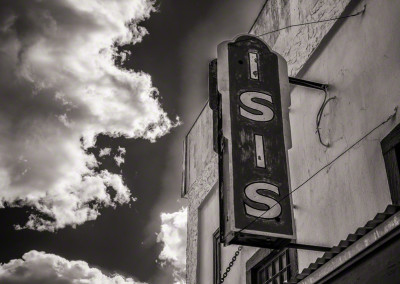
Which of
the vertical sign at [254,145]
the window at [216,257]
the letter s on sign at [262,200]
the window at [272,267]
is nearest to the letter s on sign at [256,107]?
the vertical sign at [254,145]

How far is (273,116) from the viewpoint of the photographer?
7.89m

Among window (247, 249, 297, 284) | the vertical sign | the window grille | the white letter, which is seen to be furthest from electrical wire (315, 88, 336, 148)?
the window grille

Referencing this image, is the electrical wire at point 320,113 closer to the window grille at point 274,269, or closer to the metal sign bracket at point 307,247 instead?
the metal sign bracket at point 307,247

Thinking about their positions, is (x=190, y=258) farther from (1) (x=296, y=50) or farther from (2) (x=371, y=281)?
(2) (x=371, y=281)

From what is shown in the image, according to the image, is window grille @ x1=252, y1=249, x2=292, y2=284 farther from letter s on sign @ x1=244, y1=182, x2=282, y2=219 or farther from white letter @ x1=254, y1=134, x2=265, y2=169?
white letter @ x1=254, y1=134, x2=265, y2=169

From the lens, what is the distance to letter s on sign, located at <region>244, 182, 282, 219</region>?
702 cm

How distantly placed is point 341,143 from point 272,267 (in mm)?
2816

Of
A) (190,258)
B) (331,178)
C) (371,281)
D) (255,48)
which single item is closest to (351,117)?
(331,178)

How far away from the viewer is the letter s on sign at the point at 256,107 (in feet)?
25.6

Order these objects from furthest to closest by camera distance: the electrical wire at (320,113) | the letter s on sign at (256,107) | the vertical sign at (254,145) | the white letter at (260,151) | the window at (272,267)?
1. the window at (272,267)
2. the electrical wire at (320,113)
3. the letter s on sign at (256,107)
4. the white letter at (260,151)
5. the vertical sign at (254,145)

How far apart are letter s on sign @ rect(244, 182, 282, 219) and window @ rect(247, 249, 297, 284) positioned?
5.70ft

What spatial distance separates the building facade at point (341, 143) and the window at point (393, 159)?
0.01 m

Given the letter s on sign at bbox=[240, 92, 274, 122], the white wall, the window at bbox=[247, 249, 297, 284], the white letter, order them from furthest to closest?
1. the window at bbox=[247, 249, 297, 284]
2. the letter s on sign at bbox=[240, 92, 274, 122]
3. the white letter
4. the white wall

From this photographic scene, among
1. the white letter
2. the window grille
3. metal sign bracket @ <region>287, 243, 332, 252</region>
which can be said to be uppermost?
the white letter
